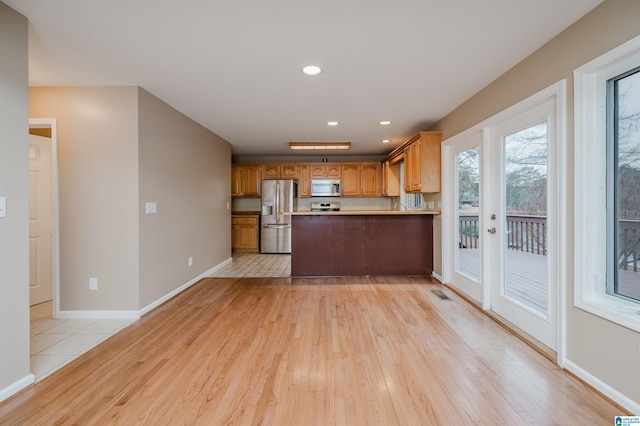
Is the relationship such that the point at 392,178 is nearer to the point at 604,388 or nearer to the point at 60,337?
the point at 604,388

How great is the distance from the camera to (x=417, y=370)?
2080mm

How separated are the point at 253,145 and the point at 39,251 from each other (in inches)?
149

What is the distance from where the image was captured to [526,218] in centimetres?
267

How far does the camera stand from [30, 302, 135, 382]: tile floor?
7.36 ft

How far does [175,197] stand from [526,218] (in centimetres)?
391

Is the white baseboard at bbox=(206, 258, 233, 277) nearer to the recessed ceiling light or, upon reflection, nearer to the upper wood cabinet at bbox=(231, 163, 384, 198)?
the upper wood cabinet at bbox=(231, 163, 384, 198)

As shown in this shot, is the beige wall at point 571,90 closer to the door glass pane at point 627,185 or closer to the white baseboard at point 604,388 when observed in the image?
the white baseboard at point 604,388

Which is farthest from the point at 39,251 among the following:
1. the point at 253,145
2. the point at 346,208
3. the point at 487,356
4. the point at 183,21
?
the point at 346,208

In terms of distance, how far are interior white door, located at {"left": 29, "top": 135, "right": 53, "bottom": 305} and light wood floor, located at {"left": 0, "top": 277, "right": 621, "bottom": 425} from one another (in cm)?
161

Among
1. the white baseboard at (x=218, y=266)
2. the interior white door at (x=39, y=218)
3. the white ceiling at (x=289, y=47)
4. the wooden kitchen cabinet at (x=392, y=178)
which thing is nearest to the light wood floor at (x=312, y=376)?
the interior white door at (x=39, y=218)

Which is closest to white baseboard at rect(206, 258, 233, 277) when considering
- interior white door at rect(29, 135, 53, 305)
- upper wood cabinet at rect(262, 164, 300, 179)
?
interior white door at rect(29, 135, 53, 305)

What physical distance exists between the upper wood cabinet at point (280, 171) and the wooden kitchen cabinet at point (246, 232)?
1.06 m

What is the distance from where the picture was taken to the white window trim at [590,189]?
6.19ft

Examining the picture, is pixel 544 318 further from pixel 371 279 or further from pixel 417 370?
pixel 371 279
